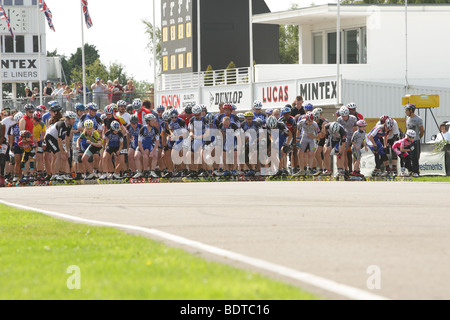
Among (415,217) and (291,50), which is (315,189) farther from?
(291,50)

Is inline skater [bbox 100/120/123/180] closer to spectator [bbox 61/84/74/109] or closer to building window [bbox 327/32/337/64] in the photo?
spectator [bbox 61/84/74/109]

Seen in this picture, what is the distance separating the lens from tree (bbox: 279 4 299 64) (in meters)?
99.8

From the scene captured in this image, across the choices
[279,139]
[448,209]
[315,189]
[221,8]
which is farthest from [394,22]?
[448,209]

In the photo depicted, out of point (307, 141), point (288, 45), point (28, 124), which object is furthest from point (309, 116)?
point (288, 45)

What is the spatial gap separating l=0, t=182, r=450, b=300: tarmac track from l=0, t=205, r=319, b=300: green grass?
1.02 ft

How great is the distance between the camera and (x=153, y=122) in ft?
74.2

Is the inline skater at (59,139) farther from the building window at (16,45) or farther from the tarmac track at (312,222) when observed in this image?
the building window at (16,45)

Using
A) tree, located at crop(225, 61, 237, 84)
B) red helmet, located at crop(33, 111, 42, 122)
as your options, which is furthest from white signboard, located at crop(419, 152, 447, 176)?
tree, located at crop(225, 61, 237, 84)

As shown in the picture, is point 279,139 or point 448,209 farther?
point 279,139

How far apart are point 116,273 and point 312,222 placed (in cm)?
421

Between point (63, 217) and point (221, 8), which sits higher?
point (221, 8)

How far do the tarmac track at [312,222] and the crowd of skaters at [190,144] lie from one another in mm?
3076

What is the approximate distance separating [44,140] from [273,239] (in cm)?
1402

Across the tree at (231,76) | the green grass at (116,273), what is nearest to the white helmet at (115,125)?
the green grass at (116,273)
